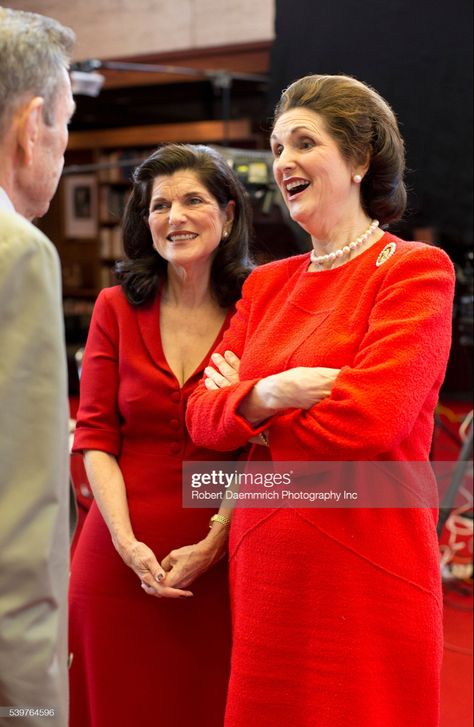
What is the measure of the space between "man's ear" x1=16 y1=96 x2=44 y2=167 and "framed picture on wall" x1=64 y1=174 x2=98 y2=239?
27.6 ft

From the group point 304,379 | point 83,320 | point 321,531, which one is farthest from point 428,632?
point 83,320

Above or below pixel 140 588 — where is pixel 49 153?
above

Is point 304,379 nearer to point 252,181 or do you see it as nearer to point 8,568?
point 8,568

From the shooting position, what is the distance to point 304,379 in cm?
143

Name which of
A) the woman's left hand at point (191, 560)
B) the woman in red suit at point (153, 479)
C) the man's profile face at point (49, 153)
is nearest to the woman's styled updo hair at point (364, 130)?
the woman in red suit at point (153, 479)

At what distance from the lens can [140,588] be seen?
1.87 m

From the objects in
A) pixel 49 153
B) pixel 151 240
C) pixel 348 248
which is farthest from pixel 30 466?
pixel 151 240

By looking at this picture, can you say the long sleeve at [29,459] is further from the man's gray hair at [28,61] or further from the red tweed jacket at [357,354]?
the red tweed jacket at [357,354]

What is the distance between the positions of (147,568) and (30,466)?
799 millimetres

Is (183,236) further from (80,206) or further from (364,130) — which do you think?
(80,206)

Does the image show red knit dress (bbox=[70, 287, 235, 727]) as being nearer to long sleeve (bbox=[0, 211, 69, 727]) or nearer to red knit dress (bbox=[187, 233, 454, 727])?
red knit dress (bbox=[187, 233, 454, 727])

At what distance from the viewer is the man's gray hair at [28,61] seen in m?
1.11

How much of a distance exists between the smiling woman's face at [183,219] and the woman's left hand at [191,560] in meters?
0.62

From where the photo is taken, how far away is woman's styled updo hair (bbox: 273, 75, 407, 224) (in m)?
1.55
